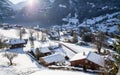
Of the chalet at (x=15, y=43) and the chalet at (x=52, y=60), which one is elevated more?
the chalet at (x=15, y=43)

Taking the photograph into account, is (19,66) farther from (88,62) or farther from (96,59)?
(96,59)

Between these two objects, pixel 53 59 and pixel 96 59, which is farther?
pixel 53 59

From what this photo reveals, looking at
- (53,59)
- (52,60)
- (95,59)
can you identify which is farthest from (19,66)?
(95,59)

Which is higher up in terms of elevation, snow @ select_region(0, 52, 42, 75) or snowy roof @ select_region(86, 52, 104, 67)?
snowy roof @ select_region(86, 52, 104, 67)

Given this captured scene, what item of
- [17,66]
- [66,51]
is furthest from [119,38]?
[66,51]

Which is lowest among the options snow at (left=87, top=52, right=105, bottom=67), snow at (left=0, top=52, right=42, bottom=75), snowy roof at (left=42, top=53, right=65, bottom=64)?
snow at (left=0, top=52, right=42, bottom=75)

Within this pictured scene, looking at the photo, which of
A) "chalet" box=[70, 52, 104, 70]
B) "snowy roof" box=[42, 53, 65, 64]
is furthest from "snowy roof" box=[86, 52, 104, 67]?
"snowy roof" box=[42, 53, 65, 64]

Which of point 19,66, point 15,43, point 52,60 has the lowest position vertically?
point 19,66

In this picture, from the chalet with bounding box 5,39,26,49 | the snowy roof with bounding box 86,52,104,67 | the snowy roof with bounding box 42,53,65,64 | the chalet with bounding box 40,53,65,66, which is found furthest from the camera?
the chalet with bounding box 5,39,26,49

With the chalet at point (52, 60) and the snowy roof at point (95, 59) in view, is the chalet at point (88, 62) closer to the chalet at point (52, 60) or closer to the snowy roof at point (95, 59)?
the snowy roof at point (95, 59)

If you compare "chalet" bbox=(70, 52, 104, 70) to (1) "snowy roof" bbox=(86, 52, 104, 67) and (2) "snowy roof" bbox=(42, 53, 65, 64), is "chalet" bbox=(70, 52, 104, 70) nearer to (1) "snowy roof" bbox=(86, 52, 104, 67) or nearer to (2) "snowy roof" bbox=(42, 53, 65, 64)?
(1) "snowy roof" bbox=(86, 52, 104, 67)

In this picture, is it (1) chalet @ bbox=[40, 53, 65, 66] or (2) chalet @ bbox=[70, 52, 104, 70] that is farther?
(1) chalet @ bbox=[40, 53, 65, 66]

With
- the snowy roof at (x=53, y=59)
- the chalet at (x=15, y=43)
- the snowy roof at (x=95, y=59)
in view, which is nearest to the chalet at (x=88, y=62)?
the snowy roof at (x=95, y=59)
